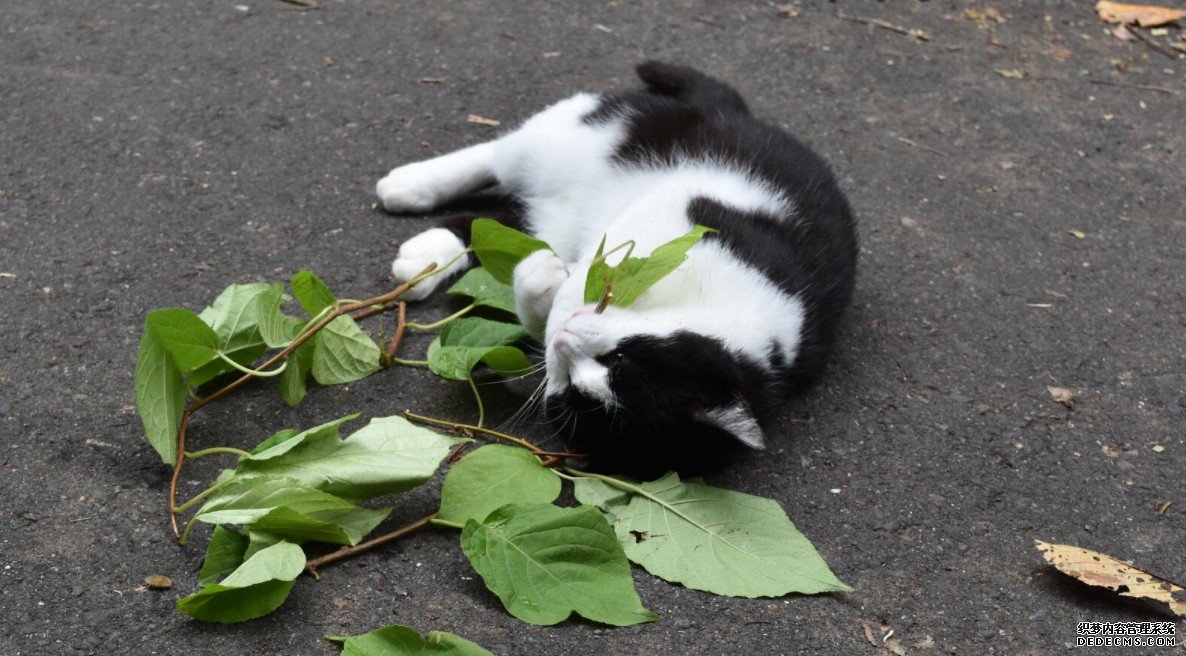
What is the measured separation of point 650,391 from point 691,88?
1.44m

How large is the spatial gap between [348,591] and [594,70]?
2.67 metres

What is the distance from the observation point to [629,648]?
6.35ft

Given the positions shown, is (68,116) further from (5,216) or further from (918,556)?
(918,556)

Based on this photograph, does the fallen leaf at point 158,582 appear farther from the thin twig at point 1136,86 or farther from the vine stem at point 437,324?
the thin twig at point 1136,86

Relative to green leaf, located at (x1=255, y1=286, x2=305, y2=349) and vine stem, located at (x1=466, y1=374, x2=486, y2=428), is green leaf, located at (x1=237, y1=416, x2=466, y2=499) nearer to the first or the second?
vine stem, located at (x1=466, y1=374, x2=486, y2=428)

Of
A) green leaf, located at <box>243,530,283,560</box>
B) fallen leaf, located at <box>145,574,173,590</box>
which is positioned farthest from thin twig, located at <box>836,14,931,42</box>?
fallen leaf, located at <box>145,574,173,590</box>

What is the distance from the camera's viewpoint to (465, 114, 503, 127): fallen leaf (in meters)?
3.74

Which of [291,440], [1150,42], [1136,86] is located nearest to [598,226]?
[291,440]

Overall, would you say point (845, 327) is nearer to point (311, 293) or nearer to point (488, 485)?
point (488, 485)

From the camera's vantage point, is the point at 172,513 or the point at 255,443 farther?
the point at 255,443

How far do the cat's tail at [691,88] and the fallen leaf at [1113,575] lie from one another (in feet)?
5.26

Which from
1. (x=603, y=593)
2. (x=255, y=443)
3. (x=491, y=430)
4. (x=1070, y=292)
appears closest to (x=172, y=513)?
(x=255, y=443)

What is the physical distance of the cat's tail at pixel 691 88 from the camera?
3.25 m

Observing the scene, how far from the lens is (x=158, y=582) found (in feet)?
6.33
